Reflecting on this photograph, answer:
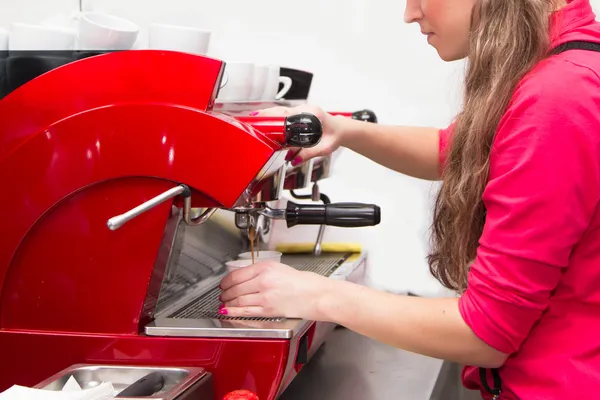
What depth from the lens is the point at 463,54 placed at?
1027mm

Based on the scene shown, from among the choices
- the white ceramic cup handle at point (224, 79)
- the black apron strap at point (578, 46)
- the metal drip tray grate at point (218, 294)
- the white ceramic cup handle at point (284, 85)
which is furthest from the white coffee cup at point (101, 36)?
the black apron strap at point (578, 46)

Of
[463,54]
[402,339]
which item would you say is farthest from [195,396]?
[463,54]

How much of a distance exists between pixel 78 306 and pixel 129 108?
0.84 feet

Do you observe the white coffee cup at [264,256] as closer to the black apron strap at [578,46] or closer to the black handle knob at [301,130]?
the black handle knob at [301,130]

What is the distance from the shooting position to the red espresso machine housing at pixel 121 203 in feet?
3.07

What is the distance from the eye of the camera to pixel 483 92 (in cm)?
97

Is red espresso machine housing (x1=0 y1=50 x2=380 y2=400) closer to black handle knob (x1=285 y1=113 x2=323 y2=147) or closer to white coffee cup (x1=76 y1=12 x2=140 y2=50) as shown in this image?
black handle knob (x1=285 y1=113 x2=323 y2=147)

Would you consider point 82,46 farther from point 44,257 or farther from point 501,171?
point 501,171

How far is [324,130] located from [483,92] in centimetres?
44

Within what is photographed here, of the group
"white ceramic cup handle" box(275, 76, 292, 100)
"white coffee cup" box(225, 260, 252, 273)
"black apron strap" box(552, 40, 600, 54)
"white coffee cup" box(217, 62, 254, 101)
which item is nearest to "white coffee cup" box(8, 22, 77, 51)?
"white coffee cup" box(217, 62, 254, 101)

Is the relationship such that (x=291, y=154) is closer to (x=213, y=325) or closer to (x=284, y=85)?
(x=213, y=325)

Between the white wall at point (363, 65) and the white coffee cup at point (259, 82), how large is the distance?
1.49 ft

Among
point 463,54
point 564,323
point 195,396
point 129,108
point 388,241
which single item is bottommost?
point 388,241

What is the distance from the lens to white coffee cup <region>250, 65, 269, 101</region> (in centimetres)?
145
